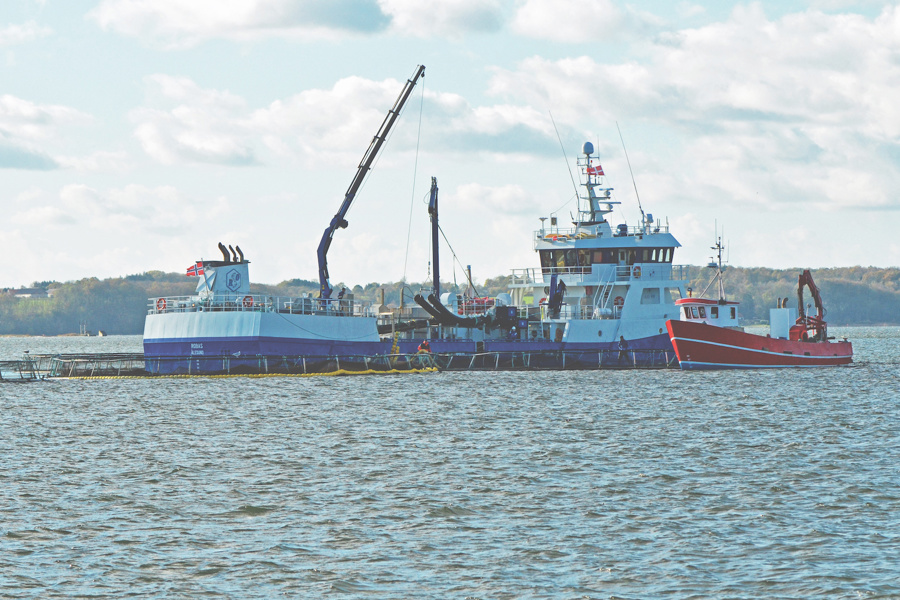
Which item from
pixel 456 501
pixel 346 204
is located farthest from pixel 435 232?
pixel 456 501

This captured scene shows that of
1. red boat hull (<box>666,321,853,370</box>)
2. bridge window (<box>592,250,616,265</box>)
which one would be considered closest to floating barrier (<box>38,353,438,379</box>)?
bridge window (<box>592,250,616,265</box>)

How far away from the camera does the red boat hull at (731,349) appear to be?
64062mm

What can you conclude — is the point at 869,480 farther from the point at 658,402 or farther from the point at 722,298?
the point at 722,298

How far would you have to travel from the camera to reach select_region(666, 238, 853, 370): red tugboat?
64.3m

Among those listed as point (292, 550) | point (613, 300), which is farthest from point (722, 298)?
point (292, 550)

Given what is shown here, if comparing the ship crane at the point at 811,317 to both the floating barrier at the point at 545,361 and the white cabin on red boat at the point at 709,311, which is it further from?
the floating barrier at the point at 545,361

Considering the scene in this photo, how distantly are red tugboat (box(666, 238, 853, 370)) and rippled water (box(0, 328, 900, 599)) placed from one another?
53.1 feet

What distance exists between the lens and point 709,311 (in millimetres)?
68375

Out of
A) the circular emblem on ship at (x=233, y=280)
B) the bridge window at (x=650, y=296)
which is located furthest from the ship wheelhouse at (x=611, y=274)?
the circular emblem on ship at (x=233, y=280)

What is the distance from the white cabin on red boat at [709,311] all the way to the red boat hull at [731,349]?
2.80 metres

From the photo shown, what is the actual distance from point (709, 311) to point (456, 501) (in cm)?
4700

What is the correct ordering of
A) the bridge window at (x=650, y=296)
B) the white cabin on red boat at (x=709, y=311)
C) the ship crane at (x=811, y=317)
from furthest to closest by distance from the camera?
the bridge window at (x=650, y=296), the ship crane at (x=811, y=317), the white cabin on red boat at (x=709, y=311)

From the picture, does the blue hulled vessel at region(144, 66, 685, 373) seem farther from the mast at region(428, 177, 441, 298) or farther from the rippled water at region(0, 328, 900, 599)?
the rippled water at region(0, 328, 900, 599)

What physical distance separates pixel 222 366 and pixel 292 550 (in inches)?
1729
